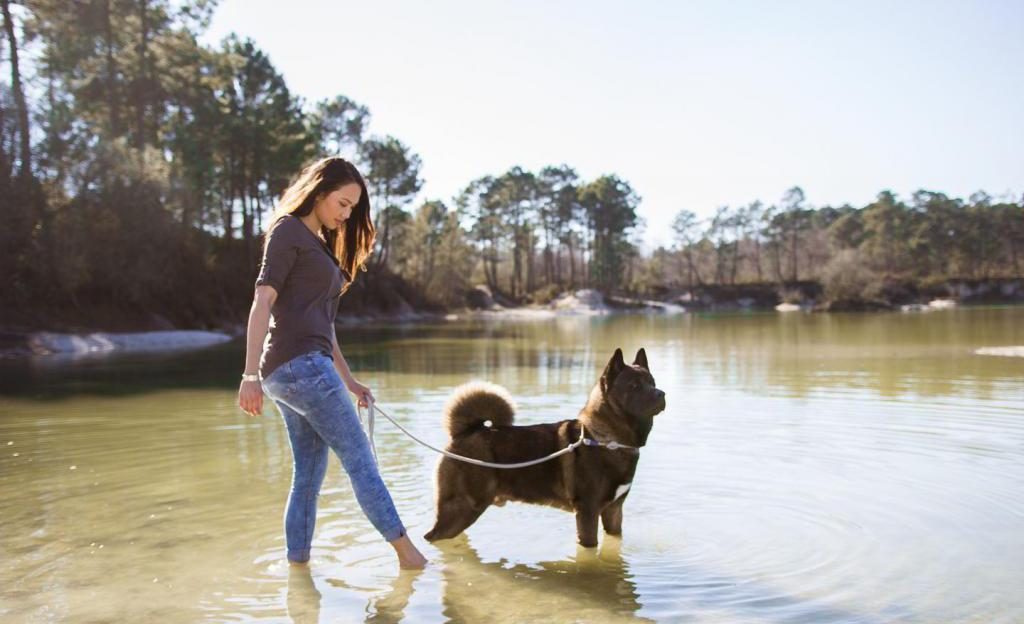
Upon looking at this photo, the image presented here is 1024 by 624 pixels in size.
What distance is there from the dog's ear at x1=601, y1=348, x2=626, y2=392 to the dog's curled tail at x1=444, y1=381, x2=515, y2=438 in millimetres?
720

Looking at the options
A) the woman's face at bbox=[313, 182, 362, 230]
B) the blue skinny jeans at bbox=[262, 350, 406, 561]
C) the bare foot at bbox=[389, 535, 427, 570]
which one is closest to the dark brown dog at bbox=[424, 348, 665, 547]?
the bare foot at bbox=[389, 535, 427, 570]

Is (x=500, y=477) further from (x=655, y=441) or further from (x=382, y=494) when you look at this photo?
(x=655, y=441)

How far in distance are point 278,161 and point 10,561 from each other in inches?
1771

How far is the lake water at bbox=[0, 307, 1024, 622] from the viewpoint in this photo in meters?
4.75

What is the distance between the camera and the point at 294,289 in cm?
465

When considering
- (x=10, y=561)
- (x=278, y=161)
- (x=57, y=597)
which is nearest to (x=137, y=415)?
(x=10, y=561)

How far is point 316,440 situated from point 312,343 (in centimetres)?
71

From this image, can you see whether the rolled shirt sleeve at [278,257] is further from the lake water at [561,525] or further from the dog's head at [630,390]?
the dog's head at [630,390]

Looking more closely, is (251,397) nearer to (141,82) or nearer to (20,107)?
(20,107)

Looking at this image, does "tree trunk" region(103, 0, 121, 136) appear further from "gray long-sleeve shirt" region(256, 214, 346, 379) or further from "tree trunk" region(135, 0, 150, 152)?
"gray long-sleeve shirt" region(256, 214, 346, 379)

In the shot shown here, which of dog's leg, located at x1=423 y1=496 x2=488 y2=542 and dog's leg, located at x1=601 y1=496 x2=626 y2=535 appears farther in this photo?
dog's leg, located at x1=601 y1=496 x2=626 y2=535

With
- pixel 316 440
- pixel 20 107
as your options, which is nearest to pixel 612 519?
pixel 316 440

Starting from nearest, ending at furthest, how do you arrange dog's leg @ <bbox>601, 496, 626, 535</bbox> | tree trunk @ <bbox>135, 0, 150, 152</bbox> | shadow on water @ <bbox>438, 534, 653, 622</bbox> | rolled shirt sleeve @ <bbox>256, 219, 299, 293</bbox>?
rolled shirt sleeve @ <bbox>256, 219, 299, 293</bbox>, shadow on water @ <bbox>438, 534, 653, 622</bbox>, dog's leg @ <bbox>601, 496, 626, 535</bbox>, tree trunk @ <bbox>135, 0, 150, 152</bbox>

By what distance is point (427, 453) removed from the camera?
30.8 ft
